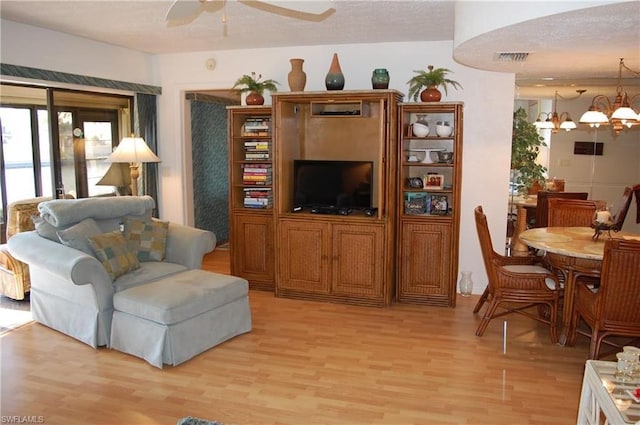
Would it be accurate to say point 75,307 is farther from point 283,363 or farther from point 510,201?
point 510,201

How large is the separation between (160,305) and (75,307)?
2.86 ft

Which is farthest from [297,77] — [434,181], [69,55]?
[69,55]

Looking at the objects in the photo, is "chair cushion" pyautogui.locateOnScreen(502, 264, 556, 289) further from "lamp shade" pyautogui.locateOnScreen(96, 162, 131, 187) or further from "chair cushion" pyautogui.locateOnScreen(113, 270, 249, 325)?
"lamp shade" pyautogui.locateOnScreen(96, 162, 131, 187)

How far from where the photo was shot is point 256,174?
5.32m

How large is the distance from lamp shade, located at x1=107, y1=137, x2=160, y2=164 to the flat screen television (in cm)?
151

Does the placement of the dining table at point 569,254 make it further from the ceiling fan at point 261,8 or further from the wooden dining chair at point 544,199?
the ceiling fan at point 261,8

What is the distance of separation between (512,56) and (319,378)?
2.74 meters

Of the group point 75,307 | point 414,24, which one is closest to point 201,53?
point 414,24

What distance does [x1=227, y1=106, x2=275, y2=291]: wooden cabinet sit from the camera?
528cm

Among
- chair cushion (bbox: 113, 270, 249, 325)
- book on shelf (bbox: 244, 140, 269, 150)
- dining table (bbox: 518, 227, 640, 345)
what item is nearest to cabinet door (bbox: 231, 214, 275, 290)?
book on shelf (bbox: 244, 140, 269, 150)

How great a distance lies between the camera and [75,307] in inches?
155

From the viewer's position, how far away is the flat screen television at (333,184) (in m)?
4.99

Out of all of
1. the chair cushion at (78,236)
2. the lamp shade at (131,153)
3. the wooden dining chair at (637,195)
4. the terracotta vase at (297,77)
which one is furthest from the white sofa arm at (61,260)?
the wooden dining chair at (637,195)

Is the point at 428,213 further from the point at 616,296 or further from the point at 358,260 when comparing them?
the point at 616,296
